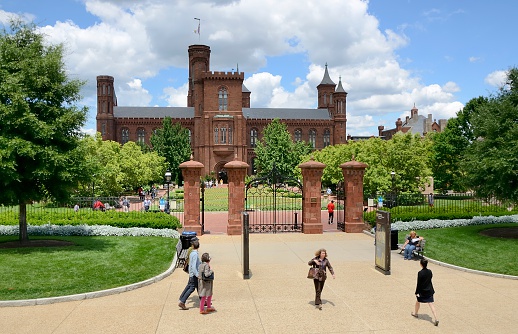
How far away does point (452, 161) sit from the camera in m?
45.3

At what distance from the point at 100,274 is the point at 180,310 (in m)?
3.65

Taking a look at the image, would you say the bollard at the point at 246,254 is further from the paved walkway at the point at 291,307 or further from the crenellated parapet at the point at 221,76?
the crenellated parapet at the point at 221,76

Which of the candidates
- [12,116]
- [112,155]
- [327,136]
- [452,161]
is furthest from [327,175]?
[327,136]

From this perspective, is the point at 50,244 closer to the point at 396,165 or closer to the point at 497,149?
the point at 497,149

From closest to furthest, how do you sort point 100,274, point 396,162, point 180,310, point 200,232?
1. point 180,310
2. point 100,274
3. point 200,232
4. point 396,162

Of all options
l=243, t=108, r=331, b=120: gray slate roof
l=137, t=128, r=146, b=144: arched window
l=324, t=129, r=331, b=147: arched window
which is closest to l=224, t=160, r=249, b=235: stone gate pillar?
l=137, t=128, r=146, b=144: arched window

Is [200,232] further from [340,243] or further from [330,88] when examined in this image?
[330,88]

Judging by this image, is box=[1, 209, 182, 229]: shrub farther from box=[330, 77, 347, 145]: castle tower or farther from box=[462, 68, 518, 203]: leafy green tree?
box=[330, 77, 347, 145]: castle tower

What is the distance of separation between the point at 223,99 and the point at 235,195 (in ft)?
170

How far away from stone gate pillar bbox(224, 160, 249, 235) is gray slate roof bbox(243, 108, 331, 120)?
67301mm

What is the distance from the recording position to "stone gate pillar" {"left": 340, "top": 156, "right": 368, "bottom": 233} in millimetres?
21484

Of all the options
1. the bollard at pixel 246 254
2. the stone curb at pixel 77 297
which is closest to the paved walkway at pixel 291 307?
the stone curb at pixel 77 297

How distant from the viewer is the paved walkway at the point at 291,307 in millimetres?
8574

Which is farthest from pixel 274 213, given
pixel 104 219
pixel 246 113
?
pixel 246 113
